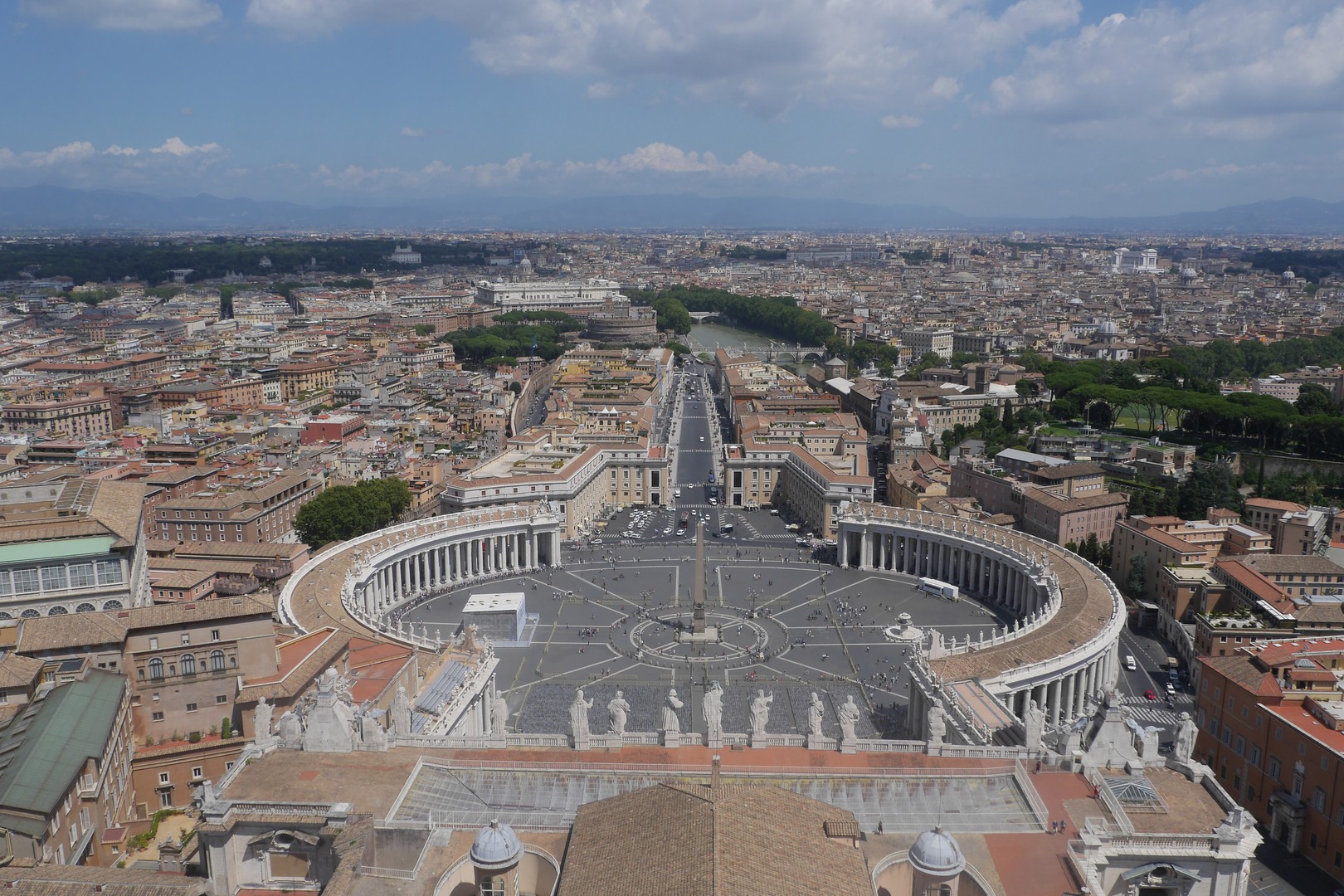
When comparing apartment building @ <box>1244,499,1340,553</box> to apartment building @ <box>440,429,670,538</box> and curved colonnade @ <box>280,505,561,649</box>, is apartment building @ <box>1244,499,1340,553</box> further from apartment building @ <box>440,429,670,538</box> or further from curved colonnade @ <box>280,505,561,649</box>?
curved colonnade @ <box>280,505,561,649</box>

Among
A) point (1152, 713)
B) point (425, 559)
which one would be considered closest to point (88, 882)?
point (1152, 713)

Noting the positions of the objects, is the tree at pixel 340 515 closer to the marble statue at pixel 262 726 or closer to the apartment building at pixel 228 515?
the apartment building at pixel 228 515

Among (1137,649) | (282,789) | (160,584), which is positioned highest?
(282,789)

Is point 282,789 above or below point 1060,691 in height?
above

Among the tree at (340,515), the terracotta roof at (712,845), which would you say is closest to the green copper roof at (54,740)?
the terracotta roof at (712,845)

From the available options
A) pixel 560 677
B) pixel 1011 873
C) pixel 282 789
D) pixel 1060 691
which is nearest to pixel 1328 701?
pixel 1060 691

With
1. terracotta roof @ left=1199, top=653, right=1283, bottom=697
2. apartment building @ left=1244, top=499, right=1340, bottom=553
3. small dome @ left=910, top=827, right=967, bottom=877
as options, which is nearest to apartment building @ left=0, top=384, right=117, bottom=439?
terracotta roof @ left=1199, top=653, right=1283, bottom=697

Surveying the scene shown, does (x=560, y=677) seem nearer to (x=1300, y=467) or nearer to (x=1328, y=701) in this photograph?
(x=1328, y=701)
